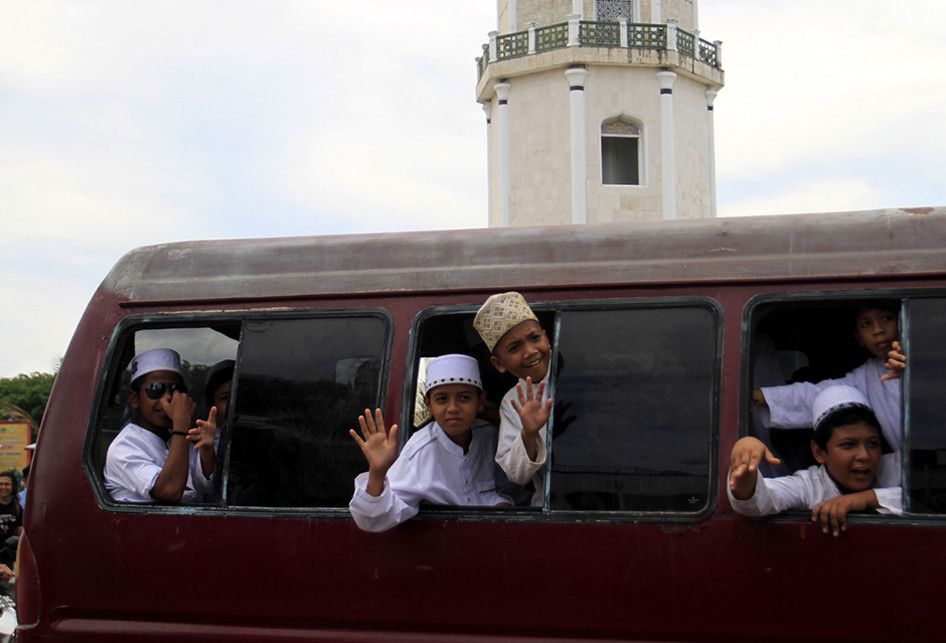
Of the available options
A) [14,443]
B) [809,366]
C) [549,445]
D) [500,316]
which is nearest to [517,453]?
[549,445]

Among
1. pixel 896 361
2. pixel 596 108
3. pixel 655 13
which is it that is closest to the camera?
pixel 896 361

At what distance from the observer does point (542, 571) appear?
4.57 metres

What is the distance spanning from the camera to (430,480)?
476cm

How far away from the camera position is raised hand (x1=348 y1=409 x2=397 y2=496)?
4531 millimetres

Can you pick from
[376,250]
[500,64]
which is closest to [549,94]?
[500,64]

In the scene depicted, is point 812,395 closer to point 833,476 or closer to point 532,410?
point 833,476

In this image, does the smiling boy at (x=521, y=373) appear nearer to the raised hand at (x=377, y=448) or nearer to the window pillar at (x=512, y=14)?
the raised hand at (x=377, y=448)

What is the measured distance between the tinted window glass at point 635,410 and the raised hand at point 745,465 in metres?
0.25

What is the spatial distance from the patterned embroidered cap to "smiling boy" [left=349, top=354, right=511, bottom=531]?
0.80 ft

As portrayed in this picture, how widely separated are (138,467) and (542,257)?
73.0 inches

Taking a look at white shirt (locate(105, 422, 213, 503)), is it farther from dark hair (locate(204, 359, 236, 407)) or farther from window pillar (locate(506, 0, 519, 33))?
window pillar (locate(506, 0, 519, 33))

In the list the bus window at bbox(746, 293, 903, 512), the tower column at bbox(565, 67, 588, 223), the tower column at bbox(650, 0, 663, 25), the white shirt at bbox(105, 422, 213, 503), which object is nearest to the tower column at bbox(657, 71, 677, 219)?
the tower column at bbox(650, 0, 663, 25)

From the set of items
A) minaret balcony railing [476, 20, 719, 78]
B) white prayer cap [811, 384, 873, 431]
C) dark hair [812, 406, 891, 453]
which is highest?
minaret balcony railing [476, 20, 719, 78]

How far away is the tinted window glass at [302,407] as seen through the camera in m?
4.96
